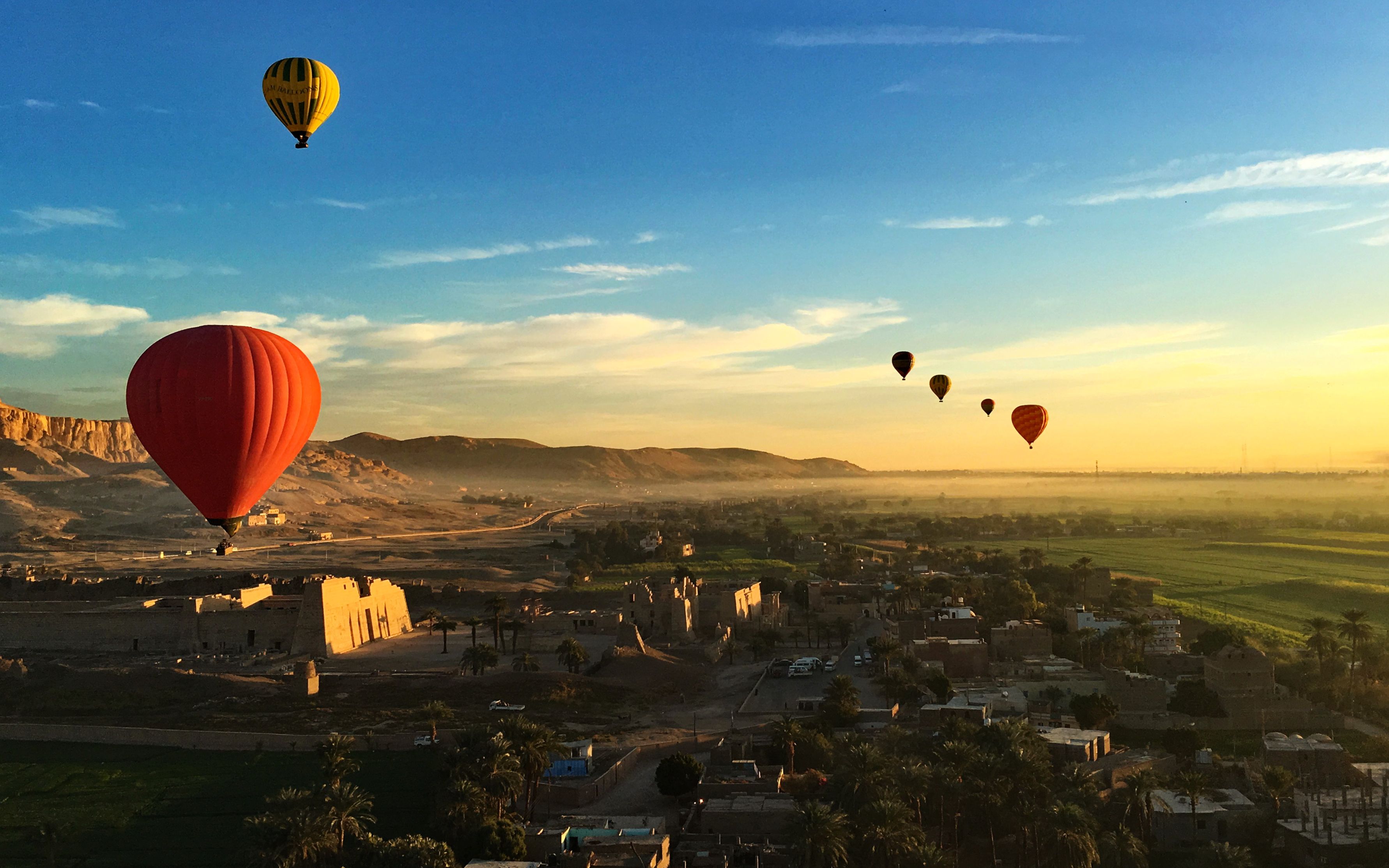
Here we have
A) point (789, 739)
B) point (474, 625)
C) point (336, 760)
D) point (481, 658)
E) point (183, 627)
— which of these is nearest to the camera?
point (336, 760)

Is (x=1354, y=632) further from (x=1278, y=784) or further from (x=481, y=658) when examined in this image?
(x=481, y=658)

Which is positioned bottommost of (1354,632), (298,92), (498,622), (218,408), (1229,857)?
(1229,857)

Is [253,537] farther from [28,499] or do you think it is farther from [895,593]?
[895,593]

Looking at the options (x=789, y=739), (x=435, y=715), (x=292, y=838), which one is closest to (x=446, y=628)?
(x=435, y=715)

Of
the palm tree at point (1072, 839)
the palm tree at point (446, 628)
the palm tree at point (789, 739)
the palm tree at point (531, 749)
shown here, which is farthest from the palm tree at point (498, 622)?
the palm tree at point (1072, 839)

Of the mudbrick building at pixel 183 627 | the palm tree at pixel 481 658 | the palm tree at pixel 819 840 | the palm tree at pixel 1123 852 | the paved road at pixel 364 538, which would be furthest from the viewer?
the paved road at pixel 364 538

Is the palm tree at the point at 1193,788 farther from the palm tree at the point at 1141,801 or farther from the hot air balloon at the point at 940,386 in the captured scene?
the hot air balloon at the point at 940,386

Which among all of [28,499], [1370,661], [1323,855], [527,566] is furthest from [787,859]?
[28,499]
